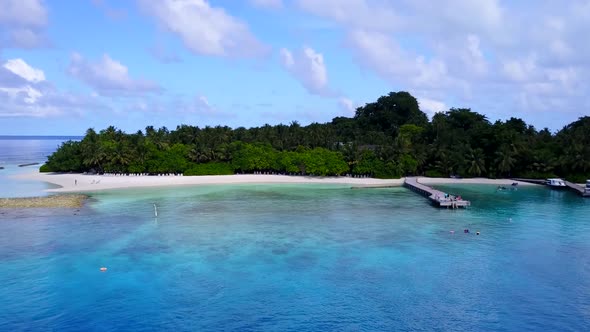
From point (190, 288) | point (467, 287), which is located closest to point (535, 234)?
point (467, 287)

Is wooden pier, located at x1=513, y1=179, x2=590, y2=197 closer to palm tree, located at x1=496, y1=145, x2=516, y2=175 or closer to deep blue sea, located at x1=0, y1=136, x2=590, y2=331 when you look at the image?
palm tree, located at x1=496, y1=145, x2=516, y2=175

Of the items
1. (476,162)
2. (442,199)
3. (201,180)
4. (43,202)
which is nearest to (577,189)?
(476,162)

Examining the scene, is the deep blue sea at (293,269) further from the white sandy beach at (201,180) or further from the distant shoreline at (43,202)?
the white sandy beach at (201,180)

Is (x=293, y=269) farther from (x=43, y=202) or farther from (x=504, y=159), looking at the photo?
(x=504, y=159)

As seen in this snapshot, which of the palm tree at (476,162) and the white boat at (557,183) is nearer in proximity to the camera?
the white boat at (557,183)

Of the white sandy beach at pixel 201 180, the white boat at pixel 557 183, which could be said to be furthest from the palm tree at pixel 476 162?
the white boat at pixel 557 183

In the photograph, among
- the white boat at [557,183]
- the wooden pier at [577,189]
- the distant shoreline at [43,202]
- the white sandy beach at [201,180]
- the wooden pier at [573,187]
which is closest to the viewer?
the distant shoreline at [43,202]
